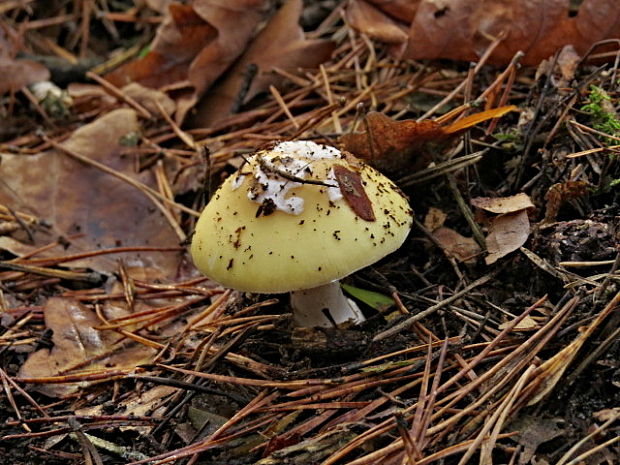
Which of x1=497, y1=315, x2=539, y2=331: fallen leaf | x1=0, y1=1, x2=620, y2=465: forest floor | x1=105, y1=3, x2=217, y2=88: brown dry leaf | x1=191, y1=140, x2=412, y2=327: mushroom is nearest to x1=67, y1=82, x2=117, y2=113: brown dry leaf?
x1=105, y1=3, x2=217, y2=88: brown dry leaf

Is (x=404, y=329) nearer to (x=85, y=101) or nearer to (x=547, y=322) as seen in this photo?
(x=547, y=322)

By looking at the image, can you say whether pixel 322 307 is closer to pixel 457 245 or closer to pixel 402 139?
pixel 457 245

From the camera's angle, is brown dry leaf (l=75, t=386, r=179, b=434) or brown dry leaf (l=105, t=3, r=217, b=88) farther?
brown dry leaf (l=105, t=3, r=217, b=88)

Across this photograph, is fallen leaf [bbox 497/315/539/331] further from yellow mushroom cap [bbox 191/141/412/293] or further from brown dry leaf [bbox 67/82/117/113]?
brown dry leaf [bbox 67/82/117/113]

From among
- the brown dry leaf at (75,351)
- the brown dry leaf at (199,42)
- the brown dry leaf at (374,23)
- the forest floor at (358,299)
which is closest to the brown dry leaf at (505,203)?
the forest floor at (358,299)

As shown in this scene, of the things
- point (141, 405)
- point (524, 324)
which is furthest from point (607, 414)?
point (141, 405)

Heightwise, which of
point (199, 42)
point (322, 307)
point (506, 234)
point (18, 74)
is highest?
point (199, 42)
